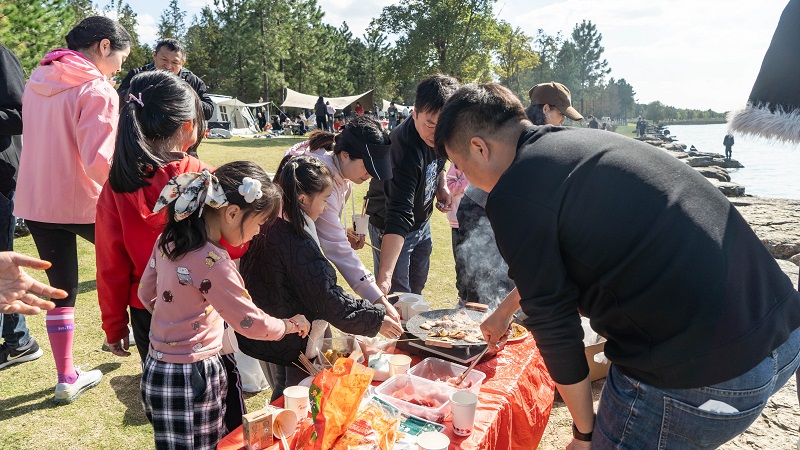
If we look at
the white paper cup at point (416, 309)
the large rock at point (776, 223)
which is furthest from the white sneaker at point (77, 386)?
the large rock at point (776, 223)

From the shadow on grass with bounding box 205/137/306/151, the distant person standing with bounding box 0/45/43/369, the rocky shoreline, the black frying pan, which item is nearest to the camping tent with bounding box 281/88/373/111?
the shadow on grass with bounding box 205/137/306/151

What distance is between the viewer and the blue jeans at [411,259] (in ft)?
12.7

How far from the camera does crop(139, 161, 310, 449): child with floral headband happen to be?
1952mm

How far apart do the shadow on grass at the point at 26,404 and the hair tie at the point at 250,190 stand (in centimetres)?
253

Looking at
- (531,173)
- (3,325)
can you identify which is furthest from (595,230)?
(3,325)

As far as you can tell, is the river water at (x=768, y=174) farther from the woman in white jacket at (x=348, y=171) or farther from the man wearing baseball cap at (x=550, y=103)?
the woman in white jacket at (x=348, y=171)

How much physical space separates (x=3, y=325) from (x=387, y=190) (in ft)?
9.94

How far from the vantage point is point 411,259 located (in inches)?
164

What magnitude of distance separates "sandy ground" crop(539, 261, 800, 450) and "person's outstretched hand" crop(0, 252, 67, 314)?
2.79 meters

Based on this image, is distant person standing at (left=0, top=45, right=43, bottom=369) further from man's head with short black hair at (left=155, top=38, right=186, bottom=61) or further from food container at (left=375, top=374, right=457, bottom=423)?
Answer: food container at (left=375, top=374, right=457, bottom=423)

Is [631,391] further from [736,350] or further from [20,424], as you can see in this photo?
[20,424]

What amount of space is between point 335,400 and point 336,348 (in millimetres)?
652

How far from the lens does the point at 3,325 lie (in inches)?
150

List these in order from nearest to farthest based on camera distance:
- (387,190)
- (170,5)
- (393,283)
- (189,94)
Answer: (189,94), (387,190), (393,283), (170,5)
